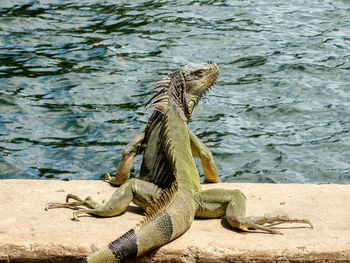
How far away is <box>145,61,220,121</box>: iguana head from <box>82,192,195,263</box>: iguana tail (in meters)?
1.18

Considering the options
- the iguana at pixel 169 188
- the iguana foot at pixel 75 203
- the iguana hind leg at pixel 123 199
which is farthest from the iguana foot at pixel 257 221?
the iguana foot at pixel 75 203

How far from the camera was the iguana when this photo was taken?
12.8 ft

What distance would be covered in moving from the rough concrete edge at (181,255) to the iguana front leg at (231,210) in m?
0.34

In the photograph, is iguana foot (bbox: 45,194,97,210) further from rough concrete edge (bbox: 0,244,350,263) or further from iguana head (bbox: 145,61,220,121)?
iguana head (bbox: 145,61,220,121)

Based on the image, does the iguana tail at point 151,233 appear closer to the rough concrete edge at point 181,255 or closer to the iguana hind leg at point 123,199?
the rough concrete edge at point 181,255

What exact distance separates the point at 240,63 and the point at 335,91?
6.29ft

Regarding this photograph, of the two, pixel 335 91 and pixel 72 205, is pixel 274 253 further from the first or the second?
pixel 335 91

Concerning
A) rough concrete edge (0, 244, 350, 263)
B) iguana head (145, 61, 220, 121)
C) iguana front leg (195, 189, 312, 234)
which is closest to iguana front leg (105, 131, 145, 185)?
iguana head (145, 61, 220, 121)

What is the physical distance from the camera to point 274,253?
397 centimetres

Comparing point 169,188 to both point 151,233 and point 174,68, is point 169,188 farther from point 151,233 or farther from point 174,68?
point 174,68

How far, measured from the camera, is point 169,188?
452 centimetres

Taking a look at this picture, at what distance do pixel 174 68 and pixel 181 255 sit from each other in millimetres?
6476

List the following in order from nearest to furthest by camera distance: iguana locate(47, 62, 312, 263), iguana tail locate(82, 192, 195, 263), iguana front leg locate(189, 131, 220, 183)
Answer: iguana tail locate(82, 192, 195, 263)
iguana locate(47, 62, 312, 263)
iguana front leg locate(189, 131, 220, 183)

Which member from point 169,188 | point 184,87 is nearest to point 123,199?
point 169,188
